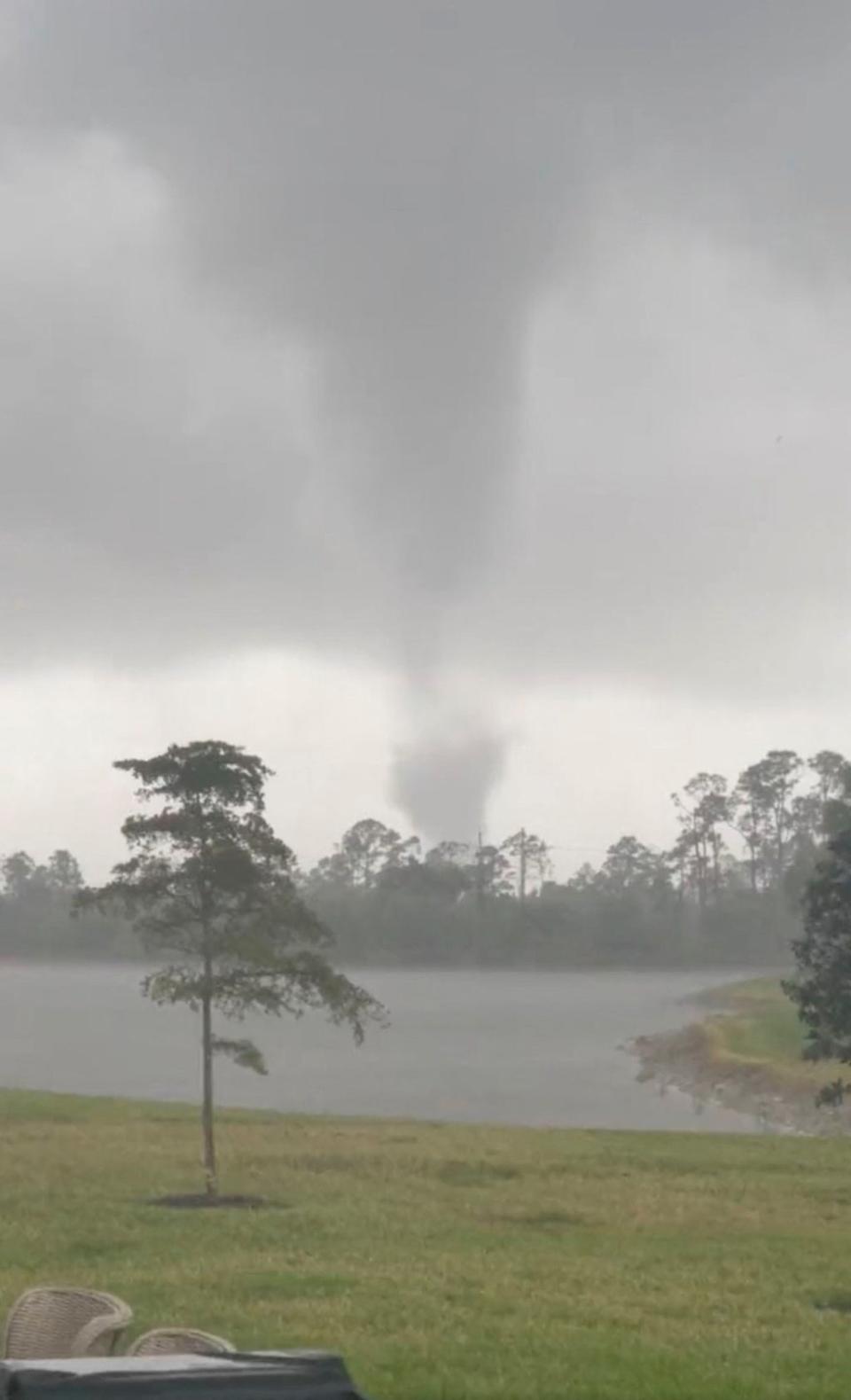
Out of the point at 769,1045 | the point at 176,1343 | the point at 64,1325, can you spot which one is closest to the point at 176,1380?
the point at 176,1343

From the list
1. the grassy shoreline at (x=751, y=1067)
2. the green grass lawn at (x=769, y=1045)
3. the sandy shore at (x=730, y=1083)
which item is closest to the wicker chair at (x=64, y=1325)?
the sandy shore at (x=730, y=1083)

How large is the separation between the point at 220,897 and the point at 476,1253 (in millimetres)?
10149

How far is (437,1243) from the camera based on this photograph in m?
20.3

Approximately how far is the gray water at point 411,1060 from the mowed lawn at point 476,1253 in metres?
17.3

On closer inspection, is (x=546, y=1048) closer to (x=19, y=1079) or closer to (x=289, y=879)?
(x=19, y=1079)

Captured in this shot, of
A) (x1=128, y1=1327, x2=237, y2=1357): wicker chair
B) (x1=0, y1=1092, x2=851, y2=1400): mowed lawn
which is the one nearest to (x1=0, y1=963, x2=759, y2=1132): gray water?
(x1=0, y1=1092, x2=851, y2=1400): mowed lawn

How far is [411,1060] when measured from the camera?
7450cm

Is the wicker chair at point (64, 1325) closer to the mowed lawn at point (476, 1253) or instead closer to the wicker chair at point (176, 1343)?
the wicker chair at point (176, 1343)

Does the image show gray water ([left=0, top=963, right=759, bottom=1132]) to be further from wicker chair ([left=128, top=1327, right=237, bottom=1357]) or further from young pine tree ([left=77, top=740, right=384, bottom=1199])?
wicker chair ([left=128, top=1327, right=237, bottom=1357])

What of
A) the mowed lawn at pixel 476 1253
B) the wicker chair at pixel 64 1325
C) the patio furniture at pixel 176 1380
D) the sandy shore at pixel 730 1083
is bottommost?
the sandy shore at pixel 730 1083

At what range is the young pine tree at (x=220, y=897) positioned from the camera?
89.8 feet

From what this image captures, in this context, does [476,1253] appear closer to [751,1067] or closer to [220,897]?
[220,897]

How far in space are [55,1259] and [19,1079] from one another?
49.2 meters

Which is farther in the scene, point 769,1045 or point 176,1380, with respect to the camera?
point 769,1045
